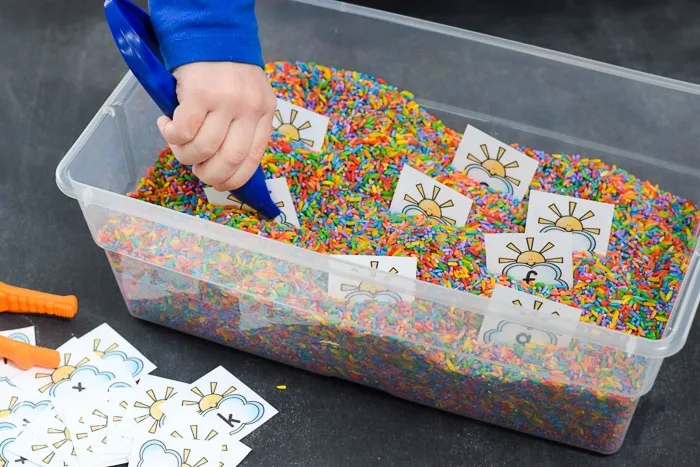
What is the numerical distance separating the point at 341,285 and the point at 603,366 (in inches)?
14.1

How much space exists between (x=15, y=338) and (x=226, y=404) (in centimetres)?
36

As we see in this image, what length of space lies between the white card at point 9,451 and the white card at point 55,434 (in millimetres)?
26

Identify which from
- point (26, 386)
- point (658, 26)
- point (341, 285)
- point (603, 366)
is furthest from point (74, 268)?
point (658, 26)

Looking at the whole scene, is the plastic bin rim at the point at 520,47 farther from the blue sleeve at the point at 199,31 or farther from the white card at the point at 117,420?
the white card at the point at 117,420

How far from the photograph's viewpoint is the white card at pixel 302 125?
1.56m

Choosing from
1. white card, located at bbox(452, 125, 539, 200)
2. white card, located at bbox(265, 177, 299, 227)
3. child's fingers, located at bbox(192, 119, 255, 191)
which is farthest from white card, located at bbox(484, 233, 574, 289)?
child's fingers, located at bbox(192, 119, 255, 191)

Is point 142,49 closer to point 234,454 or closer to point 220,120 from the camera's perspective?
point 220,120

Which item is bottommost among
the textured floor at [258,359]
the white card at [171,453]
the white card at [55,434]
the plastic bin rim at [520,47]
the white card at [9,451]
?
the white card at [9,451]

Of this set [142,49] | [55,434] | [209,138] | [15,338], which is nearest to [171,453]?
[55,434]

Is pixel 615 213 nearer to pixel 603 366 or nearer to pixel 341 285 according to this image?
pixel 603 366

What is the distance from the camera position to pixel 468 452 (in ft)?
4.27

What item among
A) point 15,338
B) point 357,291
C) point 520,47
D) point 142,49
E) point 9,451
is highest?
point 520,47

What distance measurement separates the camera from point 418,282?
3.84 ft

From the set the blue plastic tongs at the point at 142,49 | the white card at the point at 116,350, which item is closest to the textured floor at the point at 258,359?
the white card at the point at 116,350
